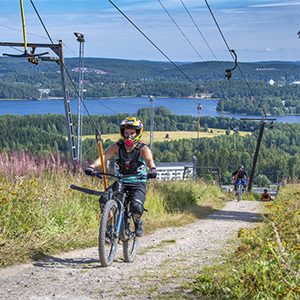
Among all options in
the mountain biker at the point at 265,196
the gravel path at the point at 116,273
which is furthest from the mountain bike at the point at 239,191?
the gravel path at the point at 116,273

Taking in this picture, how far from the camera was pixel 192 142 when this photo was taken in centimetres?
13012

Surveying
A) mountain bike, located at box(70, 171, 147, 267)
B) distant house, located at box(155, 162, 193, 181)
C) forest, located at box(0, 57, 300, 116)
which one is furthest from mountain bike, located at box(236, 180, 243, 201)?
forest, located at box(0, 57, 300, 116)

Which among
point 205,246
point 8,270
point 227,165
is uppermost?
point 8,270

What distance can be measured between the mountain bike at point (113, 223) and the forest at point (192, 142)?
A: 31991mm

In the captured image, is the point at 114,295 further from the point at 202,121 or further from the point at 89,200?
the point at 202,121

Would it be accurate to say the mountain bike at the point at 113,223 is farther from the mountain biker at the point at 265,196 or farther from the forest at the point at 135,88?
the forest at the point at 135,88

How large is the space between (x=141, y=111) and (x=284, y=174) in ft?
114

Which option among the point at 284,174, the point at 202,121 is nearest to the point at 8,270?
the point at 284,174

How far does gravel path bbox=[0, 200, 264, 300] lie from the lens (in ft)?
15.4

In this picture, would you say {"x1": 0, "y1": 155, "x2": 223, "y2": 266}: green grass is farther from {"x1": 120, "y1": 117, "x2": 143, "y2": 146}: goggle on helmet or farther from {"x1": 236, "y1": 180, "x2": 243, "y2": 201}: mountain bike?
{"x1": 236, "y1": 180, "x2": 243, "y2": 201}: mountain bike

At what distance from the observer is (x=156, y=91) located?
7554 inches

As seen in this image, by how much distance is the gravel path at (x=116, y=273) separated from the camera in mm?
4691

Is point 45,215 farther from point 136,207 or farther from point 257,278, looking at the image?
point 257,278

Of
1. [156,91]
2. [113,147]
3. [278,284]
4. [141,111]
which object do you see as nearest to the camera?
[278,284]
